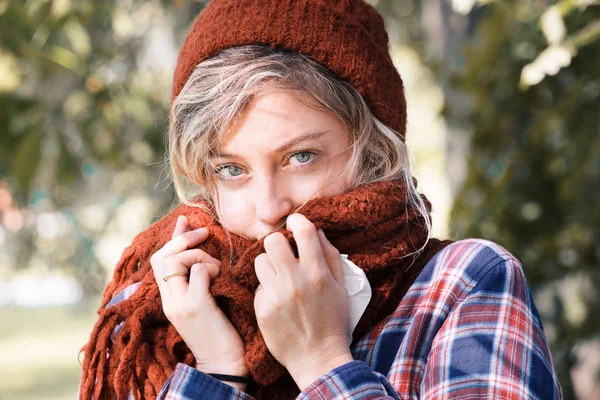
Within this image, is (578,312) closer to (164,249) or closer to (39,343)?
(164,249)

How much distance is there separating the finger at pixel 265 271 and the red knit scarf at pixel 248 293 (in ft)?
0.14

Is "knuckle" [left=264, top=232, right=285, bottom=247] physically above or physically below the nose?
below

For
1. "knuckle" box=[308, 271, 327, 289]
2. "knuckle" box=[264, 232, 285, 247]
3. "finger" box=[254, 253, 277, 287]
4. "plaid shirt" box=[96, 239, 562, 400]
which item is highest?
"knuckle" box=[264, 232, 285, 247]

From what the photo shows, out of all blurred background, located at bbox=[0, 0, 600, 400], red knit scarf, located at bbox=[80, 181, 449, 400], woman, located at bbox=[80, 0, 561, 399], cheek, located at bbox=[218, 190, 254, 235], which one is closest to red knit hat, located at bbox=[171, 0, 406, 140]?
woman, located at bbox=[80, 0, 561, 399]

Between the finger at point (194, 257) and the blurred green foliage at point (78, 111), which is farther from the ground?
the blurred green foliage at point (78, 111)

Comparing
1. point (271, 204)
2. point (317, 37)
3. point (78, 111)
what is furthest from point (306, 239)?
point (78, 111)

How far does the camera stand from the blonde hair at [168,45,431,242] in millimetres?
1687

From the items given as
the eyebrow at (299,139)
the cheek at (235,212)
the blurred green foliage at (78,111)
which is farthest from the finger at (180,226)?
the blurred green foliage at (78,111)

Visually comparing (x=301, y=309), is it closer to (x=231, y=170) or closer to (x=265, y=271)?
(x=265, y=271)

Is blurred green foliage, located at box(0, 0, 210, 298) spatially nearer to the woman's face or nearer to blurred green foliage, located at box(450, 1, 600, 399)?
the woman's face

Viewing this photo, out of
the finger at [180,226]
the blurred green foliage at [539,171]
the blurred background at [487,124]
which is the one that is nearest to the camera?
the finger at [180,226]

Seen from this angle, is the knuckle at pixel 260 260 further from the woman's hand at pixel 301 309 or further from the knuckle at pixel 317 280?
the knuckle at pixel 317 280

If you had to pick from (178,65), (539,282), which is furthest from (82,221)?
(178,65)

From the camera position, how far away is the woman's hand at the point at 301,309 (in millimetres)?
1492
